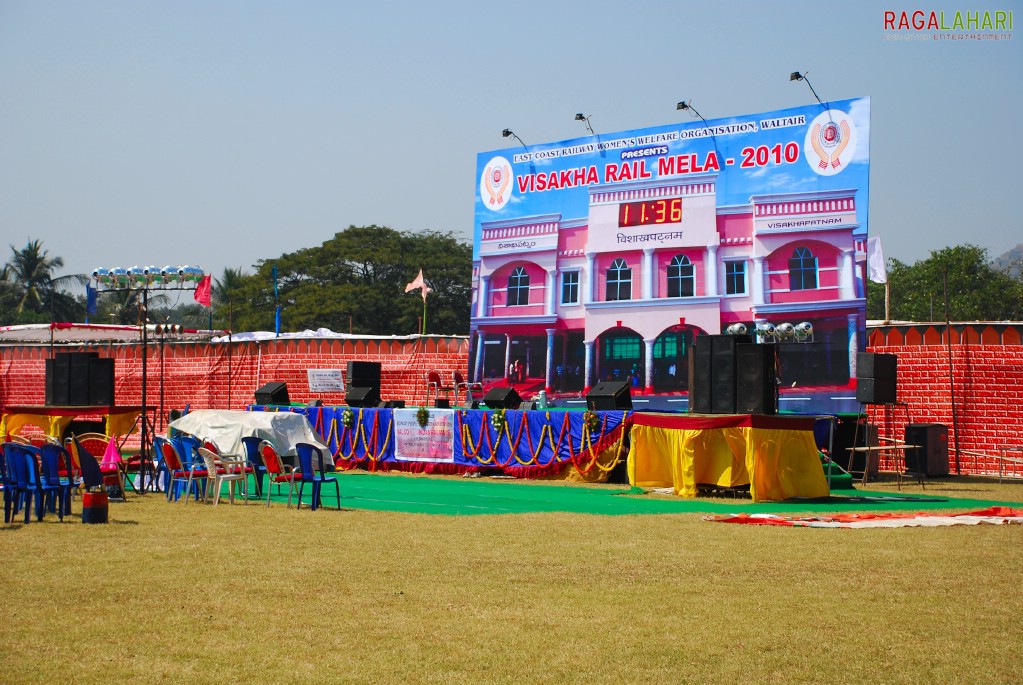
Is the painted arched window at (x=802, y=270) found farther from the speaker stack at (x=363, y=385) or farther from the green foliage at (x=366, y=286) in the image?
the green foliage at (x=366, y=286)

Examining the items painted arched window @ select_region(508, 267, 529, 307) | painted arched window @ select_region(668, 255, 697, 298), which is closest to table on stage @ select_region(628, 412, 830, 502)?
painted arched window @ select_region(668, 255, 697, 298)

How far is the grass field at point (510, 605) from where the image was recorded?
207 inches

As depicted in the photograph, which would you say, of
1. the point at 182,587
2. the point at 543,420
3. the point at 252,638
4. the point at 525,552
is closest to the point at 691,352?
the point at 543,420

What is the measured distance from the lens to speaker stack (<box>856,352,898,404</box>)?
1748cm

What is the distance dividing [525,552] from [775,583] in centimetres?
229

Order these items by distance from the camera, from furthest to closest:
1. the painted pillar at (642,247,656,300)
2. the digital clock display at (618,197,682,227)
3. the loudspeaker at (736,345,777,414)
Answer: the painted pillar at (642,247,656,300) < the digital clock display at (618,197,682,227) < the loudspeaker at (736,345,777,414)

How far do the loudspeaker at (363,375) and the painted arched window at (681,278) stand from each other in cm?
676

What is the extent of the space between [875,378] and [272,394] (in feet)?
40.9

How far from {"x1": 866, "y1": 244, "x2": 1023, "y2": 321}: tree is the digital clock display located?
2798 centimetres

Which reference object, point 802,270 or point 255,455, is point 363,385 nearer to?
point 255,455

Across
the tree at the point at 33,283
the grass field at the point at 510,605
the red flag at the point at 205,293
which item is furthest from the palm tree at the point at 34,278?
the grass field at the point at 510,605

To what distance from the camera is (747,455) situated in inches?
587

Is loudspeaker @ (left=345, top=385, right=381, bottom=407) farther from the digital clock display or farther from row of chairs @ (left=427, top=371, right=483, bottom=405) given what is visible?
the digital clock display

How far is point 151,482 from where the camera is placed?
15.7 m
